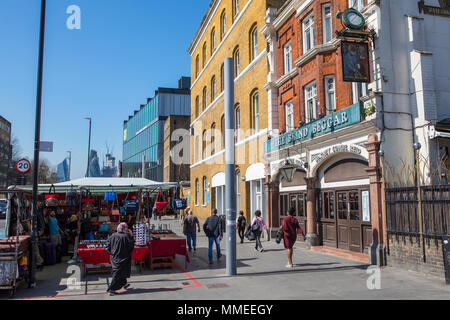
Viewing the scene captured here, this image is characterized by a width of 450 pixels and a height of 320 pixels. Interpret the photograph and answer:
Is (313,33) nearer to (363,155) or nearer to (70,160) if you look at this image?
(363,155)

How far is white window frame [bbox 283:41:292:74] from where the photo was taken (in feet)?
59.6

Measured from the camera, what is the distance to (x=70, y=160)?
42969 millimetres

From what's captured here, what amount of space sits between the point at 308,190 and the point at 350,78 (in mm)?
Result: 5168

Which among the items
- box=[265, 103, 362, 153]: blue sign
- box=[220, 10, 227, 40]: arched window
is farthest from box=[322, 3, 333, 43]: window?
box=[220, 10, 227, 40]: arched window

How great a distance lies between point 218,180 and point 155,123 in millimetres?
41835

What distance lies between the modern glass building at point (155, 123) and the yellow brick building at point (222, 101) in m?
28.9

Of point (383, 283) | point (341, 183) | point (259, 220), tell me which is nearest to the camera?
point (383, 283)

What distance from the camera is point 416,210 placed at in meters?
10.1

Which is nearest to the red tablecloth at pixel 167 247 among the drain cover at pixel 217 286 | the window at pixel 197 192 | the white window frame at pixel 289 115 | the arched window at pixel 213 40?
the drain cover at pixel 217 286

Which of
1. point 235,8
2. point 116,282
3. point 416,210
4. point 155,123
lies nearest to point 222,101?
point 235,8

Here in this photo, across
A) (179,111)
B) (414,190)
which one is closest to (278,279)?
(414,190)

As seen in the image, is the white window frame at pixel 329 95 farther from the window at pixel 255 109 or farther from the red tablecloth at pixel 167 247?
the red tablecloth at pixel 167 247

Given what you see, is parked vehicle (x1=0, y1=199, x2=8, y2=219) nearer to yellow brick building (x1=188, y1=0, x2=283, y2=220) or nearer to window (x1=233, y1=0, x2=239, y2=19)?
yellow brick building (x1=188, y1=0, x2=283, y2=220)

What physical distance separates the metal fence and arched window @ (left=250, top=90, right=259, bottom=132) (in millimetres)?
11449
